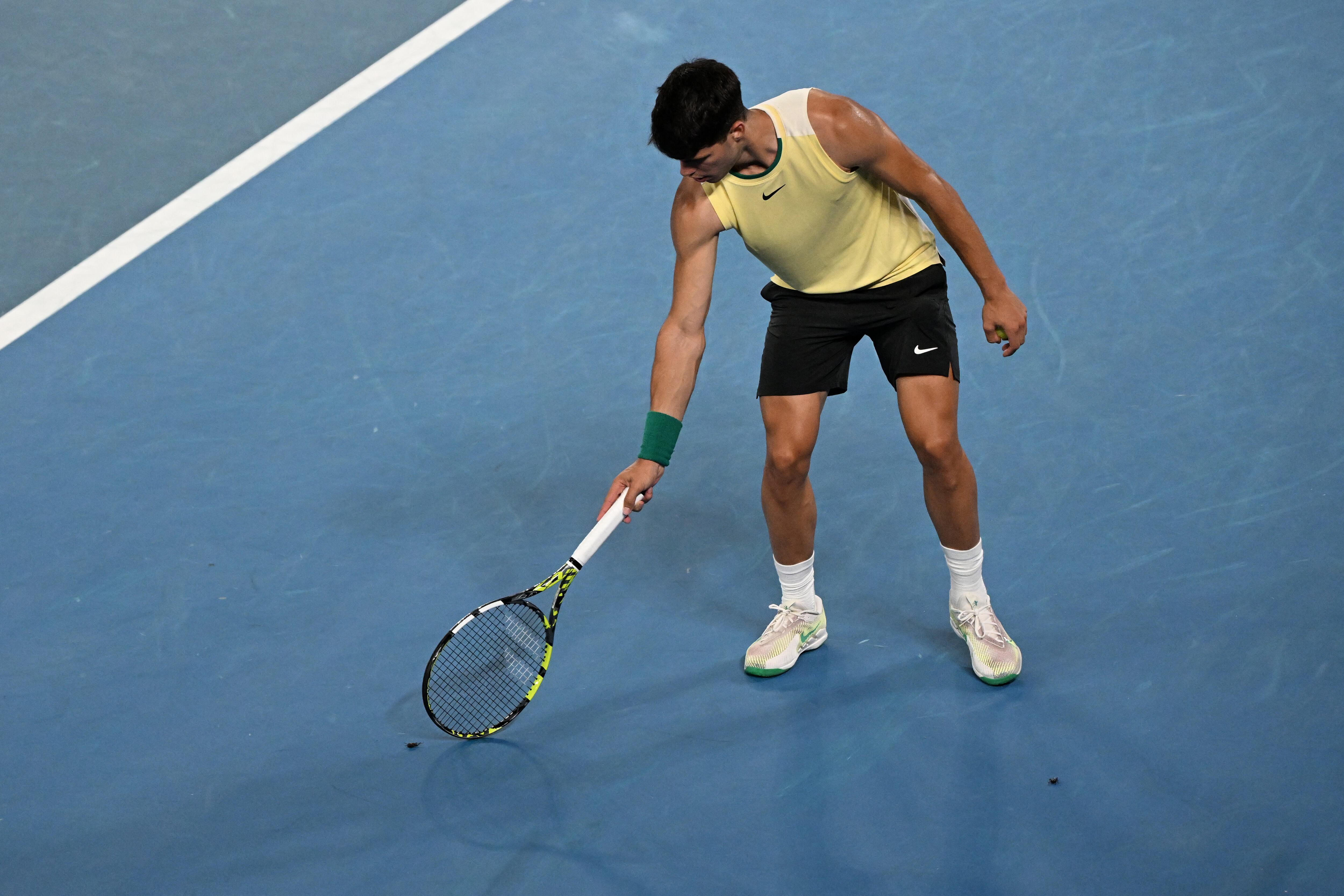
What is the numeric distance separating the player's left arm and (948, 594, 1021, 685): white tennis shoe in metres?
0.72

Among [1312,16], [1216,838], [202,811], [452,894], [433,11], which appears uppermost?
[433,11]

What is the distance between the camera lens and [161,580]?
3963mm

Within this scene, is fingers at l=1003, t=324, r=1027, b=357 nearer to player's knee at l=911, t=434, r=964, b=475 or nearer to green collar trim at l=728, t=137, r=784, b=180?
player's knee at l=911, t=434, r=964, b=475

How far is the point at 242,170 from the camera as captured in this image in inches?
219

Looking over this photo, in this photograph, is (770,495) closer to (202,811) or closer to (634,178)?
(202,811)

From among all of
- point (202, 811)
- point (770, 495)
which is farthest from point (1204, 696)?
point (202, 811)

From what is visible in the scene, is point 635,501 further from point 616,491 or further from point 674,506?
point 674,506

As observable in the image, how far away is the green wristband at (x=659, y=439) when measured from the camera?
3092mm

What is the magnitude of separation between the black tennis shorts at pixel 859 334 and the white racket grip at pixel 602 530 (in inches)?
20.4

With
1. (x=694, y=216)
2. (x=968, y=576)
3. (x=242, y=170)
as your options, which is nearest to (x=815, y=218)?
(x=694, y=216)

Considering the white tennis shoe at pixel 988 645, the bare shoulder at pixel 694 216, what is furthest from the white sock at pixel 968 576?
the bare shoulder at pixel 694 216

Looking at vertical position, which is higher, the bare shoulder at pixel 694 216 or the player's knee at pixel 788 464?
the bare shoulder at pixel 694 216

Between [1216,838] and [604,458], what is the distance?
2217 millimetres

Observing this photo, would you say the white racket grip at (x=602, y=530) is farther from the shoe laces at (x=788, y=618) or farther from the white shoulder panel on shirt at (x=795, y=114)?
the white shoulder panel on shirt at (x=795, y=114)
